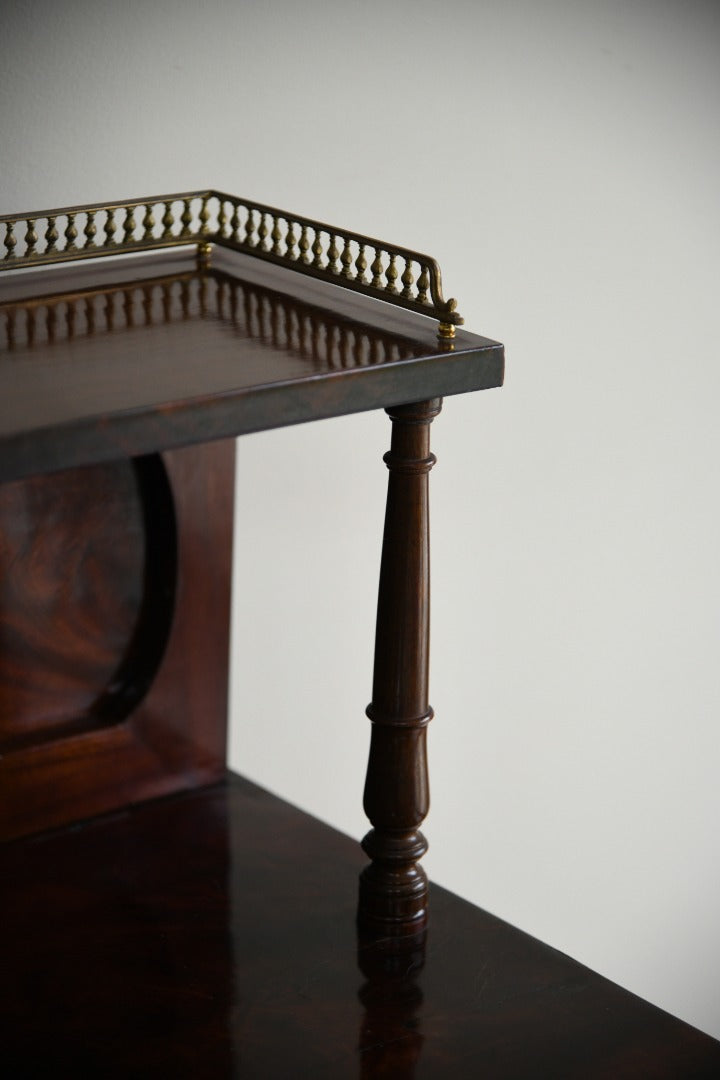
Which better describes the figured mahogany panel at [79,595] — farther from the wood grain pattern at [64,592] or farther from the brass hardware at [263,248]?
the brass hardware at [263,248]

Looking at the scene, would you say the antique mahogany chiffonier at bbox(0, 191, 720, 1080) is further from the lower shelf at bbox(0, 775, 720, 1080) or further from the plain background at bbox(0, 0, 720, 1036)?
the plain background at bbox(0, 0, 720, 1036)

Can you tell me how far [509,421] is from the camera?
6.12 ft

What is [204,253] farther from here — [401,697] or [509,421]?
[509,421]

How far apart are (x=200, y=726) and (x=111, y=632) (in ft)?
0.47

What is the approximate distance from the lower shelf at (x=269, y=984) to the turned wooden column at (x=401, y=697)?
0.04 meters

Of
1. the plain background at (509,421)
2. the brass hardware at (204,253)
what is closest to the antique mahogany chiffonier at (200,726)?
the brass hardware at (204,253)

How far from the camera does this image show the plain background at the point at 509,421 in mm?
1524

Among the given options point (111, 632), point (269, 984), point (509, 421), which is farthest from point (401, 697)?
point (509, 421)

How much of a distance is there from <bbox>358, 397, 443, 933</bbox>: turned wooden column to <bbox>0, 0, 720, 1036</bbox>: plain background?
549 mm

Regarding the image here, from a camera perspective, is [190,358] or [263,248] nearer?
[190,358]

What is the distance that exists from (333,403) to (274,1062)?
479 millimetres

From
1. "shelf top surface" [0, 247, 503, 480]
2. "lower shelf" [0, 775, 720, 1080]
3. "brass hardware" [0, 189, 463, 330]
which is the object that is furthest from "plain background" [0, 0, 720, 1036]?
"lower shelf" [0, 775, 720, 1080]

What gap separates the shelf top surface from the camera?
2.90ft

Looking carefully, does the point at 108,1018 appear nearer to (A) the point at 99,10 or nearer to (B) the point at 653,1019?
(B) the point at 653,1019
